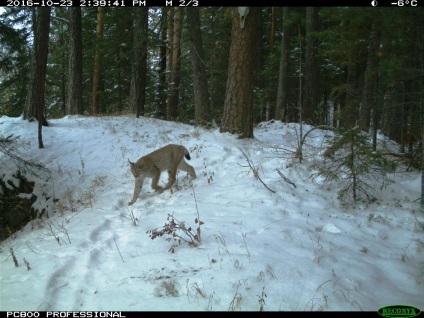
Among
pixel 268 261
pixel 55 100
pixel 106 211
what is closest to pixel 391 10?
pixel 268 261

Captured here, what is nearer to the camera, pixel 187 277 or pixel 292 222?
pixel 187 277

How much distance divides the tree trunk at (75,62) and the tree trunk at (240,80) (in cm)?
910

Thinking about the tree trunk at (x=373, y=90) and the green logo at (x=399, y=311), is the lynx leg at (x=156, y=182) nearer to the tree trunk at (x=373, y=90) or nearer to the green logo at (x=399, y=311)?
the tree trunk at (x=373, y=90)

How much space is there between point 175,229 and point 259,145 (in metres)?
4.99

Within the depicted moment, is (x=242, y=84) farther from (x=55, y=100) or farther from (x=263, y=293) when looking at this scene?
(x=55, y=100)

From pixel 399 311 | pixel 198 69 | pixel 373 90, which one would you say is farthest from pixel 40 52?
pixel 399 311

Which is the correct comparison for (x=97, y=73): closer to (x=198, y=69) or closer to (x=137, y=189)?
(x=198, y=69)

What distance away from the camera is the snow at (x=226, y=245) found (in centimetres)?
367

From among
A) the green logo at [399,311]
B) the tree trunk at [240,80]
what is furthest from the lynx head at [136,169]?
the green logo at [399,311]

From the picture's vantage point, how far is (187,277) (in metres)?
3.97

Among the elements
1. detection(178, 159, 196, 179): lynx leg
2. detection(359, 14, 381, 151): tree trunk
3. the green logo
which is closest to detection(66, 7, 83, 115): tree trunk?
detection(178, 159, 196, 179): lynx leg

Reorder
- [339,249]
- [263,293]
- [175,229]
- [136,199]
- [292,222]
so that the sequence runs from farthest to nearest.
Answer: [136,199], [292,222], [175,229], [339,249], [263,293]

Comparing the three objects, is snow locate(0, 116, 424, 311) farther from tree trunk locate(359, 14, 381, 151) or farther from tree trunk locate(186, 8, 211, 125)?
tree trunk locate(186, 8, 211, 125)

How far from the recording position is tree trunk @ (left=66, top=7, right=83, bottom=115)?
15.4m
